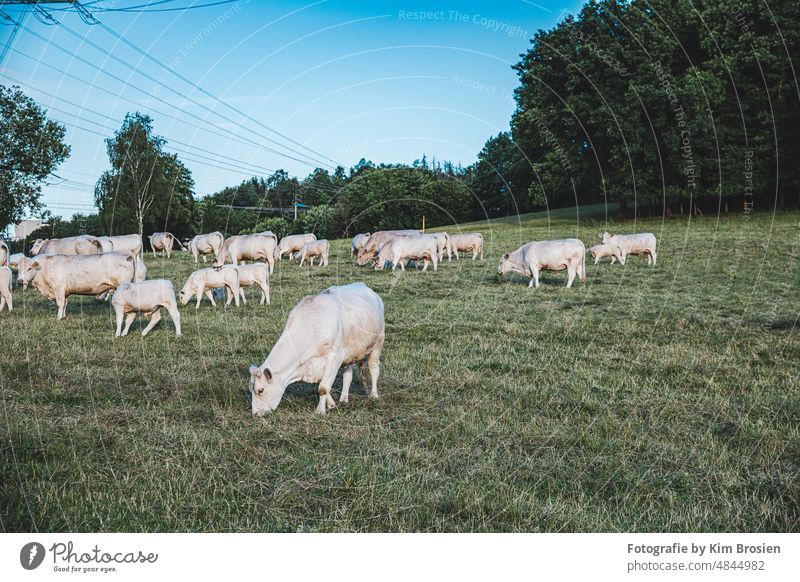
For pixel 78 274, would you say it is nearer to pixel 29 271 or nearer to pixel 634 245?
pixel 29 271

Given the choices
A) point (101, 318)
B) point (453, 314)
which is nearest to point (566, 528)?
point (453, 314)

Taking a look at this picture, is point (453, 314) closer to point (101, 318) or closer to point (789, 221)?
point (101, 318)

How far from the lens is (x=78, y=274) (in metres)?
19.8

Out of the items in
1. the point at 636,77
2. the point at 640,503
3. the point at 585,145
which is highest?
the point at 636,77

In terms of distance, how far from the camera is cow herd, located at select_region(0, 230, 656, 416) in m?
8.90

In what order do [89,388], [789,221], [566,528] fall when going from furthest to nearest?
[789,221] → [89,388] → [566,528]

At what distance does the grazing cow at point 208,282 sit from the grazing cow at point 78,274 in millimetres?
1725

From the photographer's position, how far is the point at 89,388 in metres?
10.4

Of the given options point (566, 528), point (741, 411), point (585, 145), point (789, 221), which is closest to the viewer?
point (566, 528)

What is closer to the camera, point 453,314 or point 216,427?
point 216,427

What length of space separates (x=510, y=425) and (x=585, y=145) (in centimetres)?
4042

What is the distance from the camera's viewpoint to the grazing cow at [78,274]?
64.4ft

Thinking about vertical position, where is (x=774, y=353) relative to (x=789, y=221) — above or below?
below

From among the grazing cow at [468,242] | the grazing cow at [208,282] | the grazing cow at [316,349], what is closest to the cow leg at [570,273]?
the grazing cow at [468,242]
